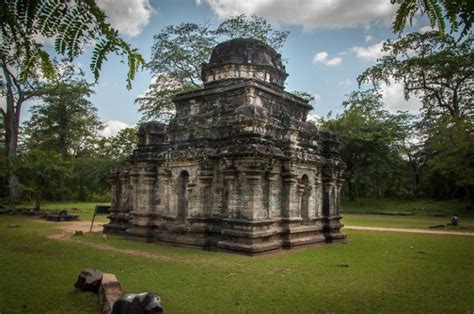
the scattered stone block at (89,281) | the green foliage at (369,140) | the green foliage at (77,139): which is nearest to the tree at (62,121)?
the green foliage at (77,139)

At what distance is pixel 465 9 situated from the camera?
2492mm

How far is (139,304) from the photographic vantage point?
15.9ft

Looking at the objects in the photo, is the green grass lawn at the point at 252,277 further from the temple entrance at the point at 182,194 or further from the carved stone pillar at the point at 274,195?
the carved stone pillar at the point at 274,195

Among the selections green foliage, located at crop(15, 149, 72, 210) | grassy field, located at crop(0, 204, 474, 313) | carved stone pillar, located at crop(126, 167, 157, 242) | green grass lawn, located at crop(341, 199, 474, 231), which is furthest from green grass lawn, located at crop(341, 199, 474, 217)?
green foliage, located at crop(15, 149, 72, 210)

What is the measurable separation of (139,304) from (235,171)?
21.2 ft

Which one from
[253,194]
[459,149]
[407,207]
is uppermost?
[459,149]

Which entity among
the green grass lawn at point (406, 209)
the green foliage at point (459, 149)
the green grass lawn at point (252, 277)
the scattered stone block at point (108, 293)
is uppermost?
the green foliage at point (459, 149)

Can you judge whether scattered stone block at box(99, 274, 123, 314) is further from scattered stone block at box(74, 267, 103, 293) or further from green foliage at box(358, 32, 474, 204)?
green foliage at box(358, 32, 474, 204)

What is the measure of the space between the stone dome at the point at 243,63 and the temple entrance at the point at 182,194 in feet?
14.0

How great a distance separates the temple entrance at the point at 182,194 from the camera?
1246 cm

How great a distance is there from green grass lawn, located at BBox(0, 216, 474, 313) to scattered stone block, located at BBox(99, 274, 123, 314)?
0.71ft

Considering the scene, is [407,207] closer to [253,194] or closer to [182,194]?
[182,194]

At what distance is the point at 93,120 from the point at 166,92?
21633 mm

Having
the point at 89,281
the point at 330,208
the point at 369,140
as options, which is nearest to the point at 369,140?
the point at 369,140
